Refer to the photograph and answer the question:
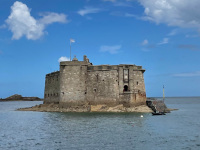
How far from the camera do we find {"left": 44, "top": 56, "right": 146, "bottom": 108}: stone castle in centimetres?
4969

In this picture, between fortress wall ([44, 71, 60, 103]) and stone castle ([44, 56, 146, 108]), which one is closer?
stone castle ([44, 56, 146, 108])

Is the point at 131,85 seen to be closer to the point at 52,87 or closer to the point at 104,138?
the point at 52,87

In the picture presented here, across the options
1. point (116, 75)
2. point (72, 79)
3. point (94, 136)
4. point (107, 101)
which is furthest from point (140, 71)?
point (94, 136)

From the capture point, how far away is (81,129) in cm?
2931

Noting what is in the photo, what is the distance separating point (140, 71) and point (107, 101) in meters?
8.74

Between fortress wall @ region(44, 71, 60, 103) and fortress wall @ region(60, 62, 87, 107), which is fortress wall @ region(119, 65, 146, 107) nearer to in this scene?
fortress wall @ region(60, 62, 87, 107)

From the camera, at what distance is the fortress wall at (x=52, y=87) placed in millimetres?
55594

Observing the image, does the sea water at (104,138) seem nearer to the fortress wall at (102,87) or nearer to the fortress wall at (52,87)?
the fortress wall at (102,87)

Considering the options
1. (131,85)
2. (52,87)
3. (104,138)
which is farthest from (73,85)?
(104,138)

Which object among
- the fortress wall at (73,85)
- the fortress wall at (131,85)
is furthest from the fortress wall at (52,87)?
the fortress wall at (131,85)

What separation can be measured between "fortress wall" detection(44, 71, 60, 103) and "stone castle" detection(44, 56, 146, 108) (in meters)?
4.78

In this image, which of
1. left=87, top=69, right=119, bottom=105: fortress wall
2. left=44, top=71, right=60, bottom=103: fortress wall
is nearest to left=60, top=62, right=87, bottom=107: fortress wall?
left=87, top=69, right=119, bottom=105: fortress wall

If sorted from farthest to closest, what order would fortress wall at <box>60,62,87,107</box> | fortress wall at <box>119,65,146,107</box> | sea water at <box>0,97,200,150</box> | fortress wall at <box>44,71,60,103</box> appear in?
1. fortress wall at <box>44,71,60,103</box>
2. fortress wall at <box>60,62,87,107</box>
3. fortress wall at <box>119,65,146,107</box>
4. sea water at <box>0,97,200,150</box>

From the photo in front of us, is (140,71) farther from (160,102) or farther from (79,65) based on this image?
(79,65)
